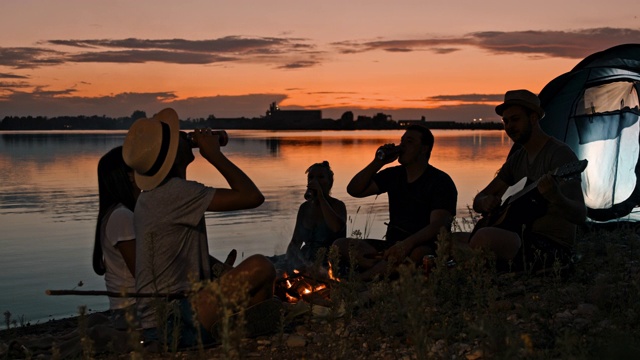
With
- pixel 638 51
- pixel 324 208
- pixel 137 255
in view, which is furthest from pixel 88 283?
pixel 638 51

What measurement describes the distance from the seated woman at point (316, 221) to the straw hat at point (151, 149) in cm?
327

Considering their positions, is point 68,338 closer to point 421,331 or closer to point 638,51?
point 421,331

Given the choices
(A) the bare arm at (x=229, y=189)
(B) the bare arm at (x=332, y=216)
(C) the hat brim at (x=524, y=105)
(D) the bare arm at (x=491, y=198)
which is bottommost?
(B) the bare arm at (x=332, y=216)

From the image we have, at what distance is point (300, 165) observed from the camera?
1457 inches

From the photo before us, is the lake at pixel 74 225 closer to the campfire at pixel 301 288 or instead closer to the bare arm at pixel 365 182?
the campfire at pixel 301 288

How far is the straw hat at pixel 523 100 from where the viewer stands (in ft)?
24.2

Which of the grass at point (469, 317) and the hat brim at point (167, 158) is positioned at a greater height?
the hat brim at point (167, 158)

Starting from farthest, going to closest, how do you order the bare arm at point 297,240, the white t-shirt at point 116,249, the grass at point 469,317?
the bare arm at point 297,240
the white t-shirt at point 116,249
the grass at point 469,317

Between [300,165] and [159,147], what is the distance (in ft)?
103

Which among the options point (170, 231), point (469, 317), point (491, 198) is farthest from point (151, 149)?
point (491, 198)

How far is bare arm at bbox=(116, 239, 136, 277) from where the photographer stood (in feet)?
19.4

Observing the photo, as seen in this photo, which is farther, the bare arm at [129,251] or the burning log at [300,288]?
the burning log at [300,288]

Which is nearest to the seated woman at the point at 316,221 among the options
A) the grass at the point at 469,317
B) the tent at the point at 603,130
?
the grass at the point at 469,317

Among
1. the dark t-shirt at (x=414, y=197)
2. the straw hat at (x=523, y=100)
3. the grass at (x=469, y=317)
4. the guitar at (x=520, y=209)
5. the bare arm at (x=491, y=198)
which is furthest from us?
the dark t-shirt at (x=414, y=197)
